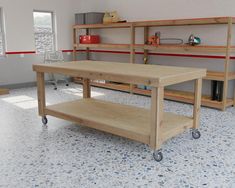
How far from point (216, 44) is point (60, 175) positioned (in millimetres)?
4016

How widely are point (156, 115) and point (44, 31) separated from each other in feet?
18.2

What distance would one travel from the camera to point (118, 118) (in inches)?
132

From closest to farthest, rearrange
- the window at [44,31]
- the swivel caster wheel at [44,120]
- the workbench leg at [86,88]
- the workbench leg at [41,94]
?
the workbench leg at [41,94], the swivel caster wheel at [44,120], the workbench leg at [86,88], the window at [44,31]

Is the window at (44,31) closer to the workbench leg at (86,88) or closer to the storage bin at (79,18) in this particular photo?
the storage bin at (79,18)

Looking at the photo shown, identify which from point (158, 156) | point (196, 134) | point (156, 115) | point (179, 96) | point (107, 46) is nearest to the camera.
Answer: point (156, 115)

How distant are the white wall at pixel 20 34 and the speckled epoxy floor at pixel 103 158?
2.81 m

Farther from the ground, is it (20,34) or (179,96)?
(20,34)

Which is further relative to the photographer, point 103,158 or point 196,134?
point 196,134

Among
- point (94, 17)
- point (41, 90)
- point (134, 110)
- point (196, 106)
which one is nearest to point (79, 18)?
point (94, 17)

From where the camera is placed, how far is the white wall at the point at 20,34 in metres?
6.60

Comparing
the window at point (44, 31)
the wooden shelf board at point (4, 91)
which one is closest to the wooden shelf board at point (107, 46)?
the window at point (44, 31)

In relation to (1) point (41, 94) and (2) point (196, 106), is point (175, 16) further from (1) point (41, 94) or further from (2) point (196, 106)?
(1) point (41, 94)

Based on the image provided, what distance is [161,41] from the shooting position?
6.05 m

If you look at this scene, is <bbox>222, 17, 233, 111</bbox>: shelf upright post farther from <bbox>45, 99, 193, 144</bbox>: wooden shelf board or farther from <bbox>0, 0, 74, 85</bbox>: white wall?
<bbox>0, 0, 74, 85</bbox>: white wall
